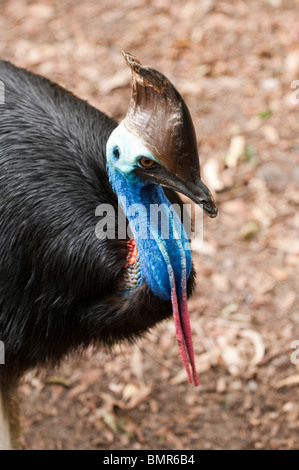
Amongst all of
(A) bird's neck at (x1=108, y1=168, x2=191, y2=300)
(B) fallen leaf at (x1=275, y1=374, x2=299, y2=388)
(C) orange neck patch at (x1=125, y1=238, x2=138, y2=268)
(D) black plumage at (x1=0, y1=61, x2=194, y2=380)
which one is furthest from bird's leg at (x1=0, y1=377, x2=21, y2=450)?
(B) fallen leaf at (x1=275, y1=374, x2=299, y2=388)

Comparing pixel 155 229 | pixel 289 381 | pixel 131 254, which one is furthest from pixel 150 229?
pixel 289 381

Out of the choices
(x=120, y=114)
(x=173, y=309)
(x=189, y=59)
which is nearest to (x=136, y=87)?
(x=173, y=309)

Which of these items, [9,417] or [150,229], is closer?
[150,229]

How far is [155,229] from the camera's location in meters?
1.92

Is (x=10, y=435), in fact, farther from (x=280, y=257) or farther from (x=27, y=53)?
(x=27, y=53)

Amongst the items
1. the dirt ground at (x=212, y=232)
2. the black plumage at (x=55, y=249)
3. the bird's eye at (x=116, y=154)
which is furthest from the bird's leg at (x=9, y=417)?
the bird's eye at (x=116, y=154)

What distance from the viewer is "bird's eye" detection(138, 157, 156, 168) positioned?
179 centimetres

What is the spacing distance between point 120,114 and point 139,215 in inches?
87.2

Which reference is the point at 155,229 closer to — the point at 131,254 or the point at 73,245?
the point at 131,254

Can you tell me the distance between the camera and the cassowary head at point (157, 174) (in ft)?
5.72

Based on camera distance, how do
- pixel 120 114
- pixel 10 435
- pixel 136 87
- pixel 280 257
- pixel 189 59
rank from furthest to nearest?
pixel 189 59 → pixel 120 114 → pixel 280 257 → pixel 10 435 → pixel 136 87

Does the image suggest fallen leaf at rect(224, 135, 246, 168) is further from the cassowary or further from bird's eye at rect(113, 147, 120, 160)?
bird's eye at rect(113, 147, 120, 160)

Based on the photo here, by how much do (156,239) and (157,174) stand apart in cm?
21

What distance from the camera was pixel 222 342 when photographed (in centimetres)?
308
